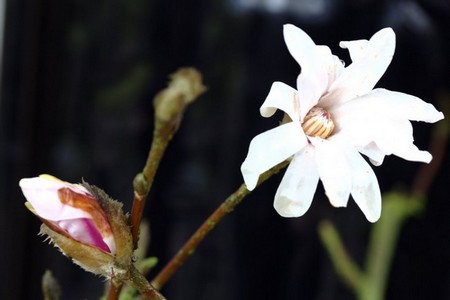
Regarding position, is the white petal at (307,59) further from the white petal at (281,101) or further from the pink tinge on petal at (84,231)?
the pink tinge on petal at (84,231)

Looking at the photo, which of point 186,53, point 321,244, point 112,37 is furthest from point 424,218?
point 112,37

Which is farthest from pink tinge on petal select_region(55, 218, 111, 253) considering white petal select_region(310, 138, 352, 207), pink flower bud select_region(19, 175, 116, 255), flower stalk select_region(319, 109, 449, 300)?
flower stalk select_region(319, 109, 449, 300)

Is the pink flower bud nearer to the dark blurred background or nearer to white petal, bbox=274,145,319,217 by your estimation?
white petal, bbox=274,145,319,217

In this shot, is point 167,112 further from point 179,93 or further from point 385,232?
point 385,232

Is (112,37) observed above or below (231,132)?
above

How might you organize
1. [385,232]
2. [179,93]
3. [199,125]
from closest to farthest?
[179,93] < [385,232] < [199,125]

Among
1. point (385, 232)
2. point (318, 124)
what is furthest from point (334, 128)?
point (385, 232)

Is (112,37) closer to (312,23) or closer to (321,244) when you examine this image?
(312,23)
